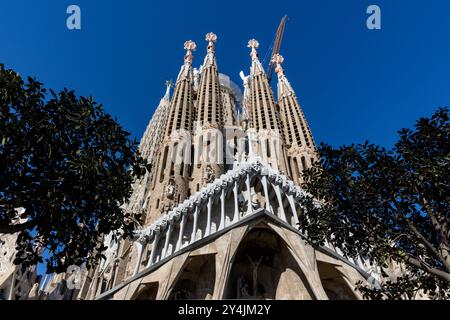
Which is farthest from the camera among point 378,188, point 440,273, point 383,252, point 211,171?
point 211,171

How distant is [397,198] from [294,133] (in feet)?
72.4

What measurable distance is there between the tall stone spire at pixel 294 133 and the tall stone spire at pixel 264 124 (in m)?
1.03

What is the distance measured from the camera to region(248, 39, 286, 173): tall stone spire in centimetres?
2462

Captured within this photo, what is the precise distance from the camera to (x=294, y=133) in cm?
2894

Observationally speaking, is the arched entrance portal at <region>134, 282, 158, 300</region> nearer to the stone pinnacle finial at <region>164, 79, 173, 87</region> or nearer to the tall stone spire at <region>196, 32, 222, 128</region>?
the tall stone spire at <region>196, 32, 222, 128</region>

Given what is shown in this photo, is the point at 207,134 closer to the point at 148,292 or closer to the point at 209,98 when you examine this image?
the point at 209,98

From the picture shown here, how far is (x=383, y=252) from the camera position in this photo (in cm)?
664

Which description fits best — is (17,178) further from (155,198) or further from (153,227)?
(155,198)

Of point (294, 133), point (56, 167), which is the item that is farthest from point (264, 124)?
point (56, 167)

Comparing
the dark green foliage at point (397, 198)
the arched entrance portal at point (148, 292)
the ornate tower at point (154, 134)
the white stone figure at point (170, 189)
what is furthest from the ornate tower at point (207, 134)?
the dark green foliage at point (397, 198)

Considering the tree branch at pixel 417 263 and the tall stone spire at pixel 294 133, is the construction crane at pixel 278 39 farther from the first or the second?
the tree branch at pixel 417 263

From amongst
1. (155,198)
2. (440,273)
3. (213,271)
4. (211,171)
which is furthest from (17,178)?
(211,171)

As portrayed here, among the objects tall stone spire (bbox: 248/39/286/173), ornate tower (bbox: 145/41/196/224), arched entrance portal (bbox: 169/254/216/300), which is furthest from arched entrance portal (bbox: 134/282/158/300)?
tall stone spire (bbox: 248/39/286/173)

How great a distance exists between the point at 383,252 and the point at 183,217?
36.0ft
